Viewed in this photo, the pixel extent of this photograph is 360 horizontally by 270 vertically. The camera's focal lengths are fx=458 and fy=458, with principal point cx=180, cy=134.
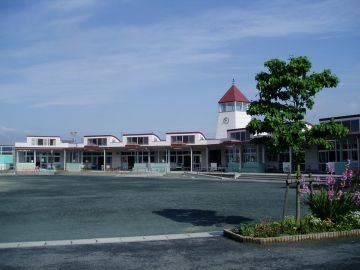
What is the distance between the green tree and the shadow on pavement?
294 centimetres

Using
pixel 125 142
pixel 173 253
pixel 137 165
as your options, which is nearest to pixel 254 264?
pixel 173 253

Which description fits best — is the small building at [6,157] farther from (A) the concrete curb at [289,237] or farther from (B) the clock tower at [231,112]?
(A) the concrete curb at [289,237]

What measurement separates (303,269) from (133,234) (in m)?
4.92

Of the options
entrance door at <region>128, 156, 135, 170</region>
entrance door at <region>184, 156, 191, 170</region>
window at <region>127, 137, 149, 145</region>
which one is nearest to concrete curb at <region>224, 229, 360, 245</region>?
entrance door at <region>184, 156, 191, 170</region>

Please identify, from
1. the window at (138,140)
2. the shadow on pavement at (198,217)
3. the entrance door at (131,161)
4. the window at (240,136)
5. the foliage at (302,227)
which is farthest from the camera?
the entrance door at (131,161)

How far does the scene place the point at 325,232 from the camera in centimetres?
1009

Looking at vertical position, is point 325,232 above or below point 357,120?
below

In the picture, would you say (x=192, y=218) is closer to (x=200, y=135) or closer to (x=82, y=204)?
(x=82, y=204)

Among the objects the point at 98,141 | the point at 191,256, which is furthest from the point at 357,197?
the point at 98,141

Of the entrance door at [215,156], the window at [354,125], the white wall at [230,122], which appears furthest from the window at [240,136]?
the window at [354,125]

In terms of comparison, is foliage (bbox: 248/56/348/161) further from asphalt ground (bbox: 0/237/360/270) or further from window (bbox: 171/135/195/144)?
window (bbox: 171/135/195/144)

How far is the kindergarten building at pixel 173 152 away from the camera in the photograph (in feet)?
162

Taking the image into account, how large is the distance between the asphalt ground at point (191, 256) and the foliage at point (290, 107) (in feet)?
8.55

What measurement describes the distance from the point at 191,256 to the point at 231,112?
167 ft
